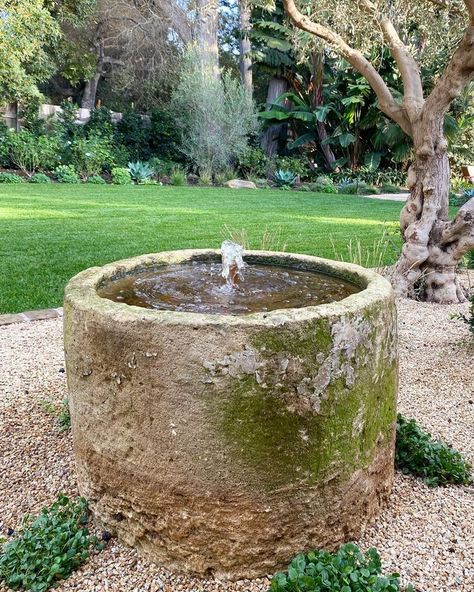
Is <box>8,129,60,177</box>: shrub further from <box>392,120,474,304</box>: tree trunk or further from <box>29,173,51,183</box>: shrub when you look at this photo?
<box>392,120,474,304</box>: tree trunk

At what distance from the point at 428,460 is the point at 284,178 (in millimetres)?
17518

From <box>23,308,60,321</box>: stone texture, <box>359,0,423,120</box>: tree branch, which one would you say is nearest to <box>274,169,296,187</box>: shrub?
<box>359,0,423,120</box>: tree branch

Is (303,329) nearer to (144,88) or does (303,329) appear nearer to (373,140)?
(373,140)

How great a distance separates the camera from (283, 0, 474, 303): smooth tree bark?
559 cm

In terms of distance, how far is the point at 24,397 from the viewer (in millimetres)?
3354

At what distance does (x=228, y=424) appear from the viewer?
5.81 ft

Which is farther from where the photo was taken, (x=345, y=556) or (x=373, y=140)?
(x=373, y=140)

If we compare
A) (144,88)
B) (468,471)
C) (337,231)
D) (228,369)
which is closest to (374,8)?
(337,231)

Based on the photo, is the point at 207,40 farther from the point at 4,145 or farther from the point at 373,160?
the point at 4,145

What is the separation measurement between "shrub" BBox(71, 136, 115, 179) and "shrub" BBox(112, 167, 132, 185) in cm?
79

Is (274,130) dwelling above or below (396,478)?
above

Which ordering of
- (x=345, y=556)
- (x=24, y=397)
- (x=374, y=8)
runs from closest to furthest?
(x=345, y=556), (x=24, y=397), (x=374, y=8)

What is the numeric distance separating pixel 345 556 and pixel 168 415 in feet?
2.44

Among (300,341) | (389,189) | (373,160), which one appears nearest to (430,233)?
(300,341)
